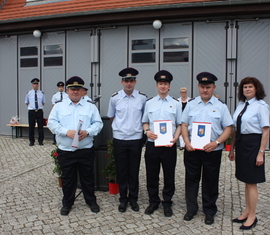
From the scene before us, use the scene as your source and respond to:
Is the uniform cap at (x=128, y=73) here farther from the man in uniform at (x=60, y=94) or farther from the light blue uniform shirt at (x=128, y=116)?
the man in uniform at (x=60, y=94)

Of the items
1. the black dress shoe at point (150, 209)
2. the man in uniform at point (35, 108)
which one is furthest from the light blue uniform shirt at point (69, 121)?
the man in uniform at point (35, 108)

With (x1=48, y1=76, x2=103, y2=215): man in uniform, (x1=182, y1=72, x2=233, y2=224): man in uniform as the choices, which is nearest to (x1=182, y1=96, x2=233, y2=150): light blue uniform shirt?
(x1=182, y1=72, x2=233, y2=224): man in uniform

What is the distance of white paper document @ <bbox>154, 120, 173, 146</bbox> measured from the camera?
408cm

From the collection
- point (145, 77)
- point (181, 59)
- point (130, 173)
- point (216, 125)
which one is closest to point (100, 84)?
point (145, 77)

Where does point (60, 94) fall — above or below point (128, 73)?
below

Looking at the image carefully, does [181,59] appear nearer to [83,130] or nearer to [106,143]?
[106,143]

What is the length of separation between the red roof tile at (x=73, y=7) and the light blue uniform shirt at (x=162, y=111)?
17.5 ft

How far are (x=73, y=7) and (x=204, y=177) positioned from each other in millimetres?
8756

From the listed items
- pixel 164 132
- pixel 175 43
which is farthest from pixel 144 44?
pixel 164 132

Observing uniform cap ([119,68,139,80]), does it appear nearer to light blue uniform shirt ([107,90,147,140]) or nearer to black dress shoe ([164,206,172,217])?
light blue uniform shirt ([107,90,147,140])

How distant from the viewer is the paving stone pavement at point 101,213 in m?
3.83

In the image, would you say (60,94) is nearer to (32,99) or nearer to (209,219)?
(32,99)

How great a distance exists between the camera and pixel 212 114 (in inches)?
154

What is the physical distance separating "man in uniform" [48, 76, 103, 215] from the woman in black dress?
6.54 feet
